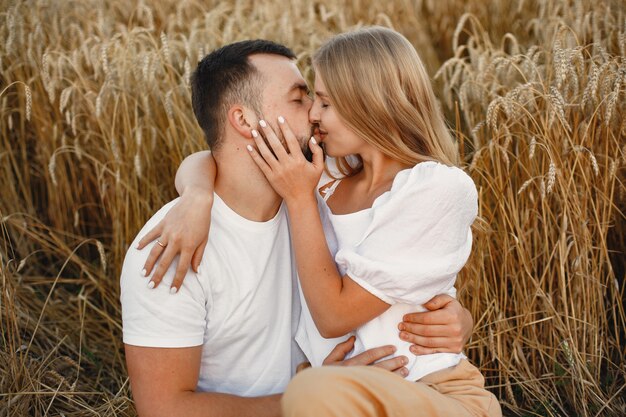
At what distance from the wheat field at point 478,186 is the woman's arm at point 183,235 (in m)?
0.68

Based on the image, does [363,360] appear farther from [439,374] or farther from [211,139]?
[211,139]

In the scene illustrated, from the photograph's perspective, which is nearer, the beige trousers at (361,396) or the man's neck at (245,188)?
the beige trousers at (361,396)

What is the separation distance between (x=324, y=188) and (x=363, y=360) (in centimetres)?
60

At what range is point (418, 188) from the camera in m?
1.71

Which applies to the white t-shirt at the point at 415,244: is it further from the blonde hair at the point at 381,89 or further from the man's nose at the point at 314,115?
the man's nose at the point at 314,115

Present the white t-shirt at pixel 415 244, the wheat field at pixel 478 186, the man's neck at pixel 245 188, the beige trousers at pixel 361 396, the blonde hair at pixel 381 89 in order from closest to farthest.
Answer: the beige trousers at pixel 361 396 < the white t-shirt at pixel 415 244 < the blonde hair at pixel 381 89 < the man's neck at pixel 245 188 < the wheat field at pixel 478 186

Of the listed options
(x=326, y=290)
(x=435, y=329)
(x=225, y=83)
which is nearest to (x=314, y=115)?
(x=225, y=83)

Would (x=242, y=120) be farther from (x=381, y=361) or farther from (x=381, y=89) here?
(x=381, y=361)

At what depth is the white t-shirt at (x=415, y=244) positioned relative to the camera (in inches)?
66.4

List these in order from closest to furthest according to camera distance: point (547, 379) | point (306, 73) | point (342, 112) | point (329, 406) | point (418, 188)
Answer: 1. point (329, 406)
2. point (418, 188)
3. point (342, 112)
4. point (547, 379)
5. point (306, 73)

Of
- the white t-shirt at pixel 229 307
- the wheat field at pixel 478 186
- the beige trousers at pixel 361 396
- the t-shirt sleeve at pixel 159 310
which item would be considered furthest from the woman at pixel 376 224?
the wheat field at pixel 478 186

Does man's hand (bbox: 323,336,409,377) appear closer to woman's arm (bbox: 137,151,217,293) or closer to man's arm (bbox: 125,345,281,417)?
man's arm (bbox: 125,345,281,417)

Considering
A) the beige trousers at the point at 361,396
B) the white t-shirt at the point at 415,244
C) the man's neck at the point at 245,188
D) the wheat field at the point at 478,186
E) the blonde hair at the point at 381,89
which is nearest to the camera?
the beige trousers at the point at 361,396

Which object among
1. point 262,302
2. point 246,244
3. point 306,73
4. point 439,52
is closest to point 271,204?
point 246,244
